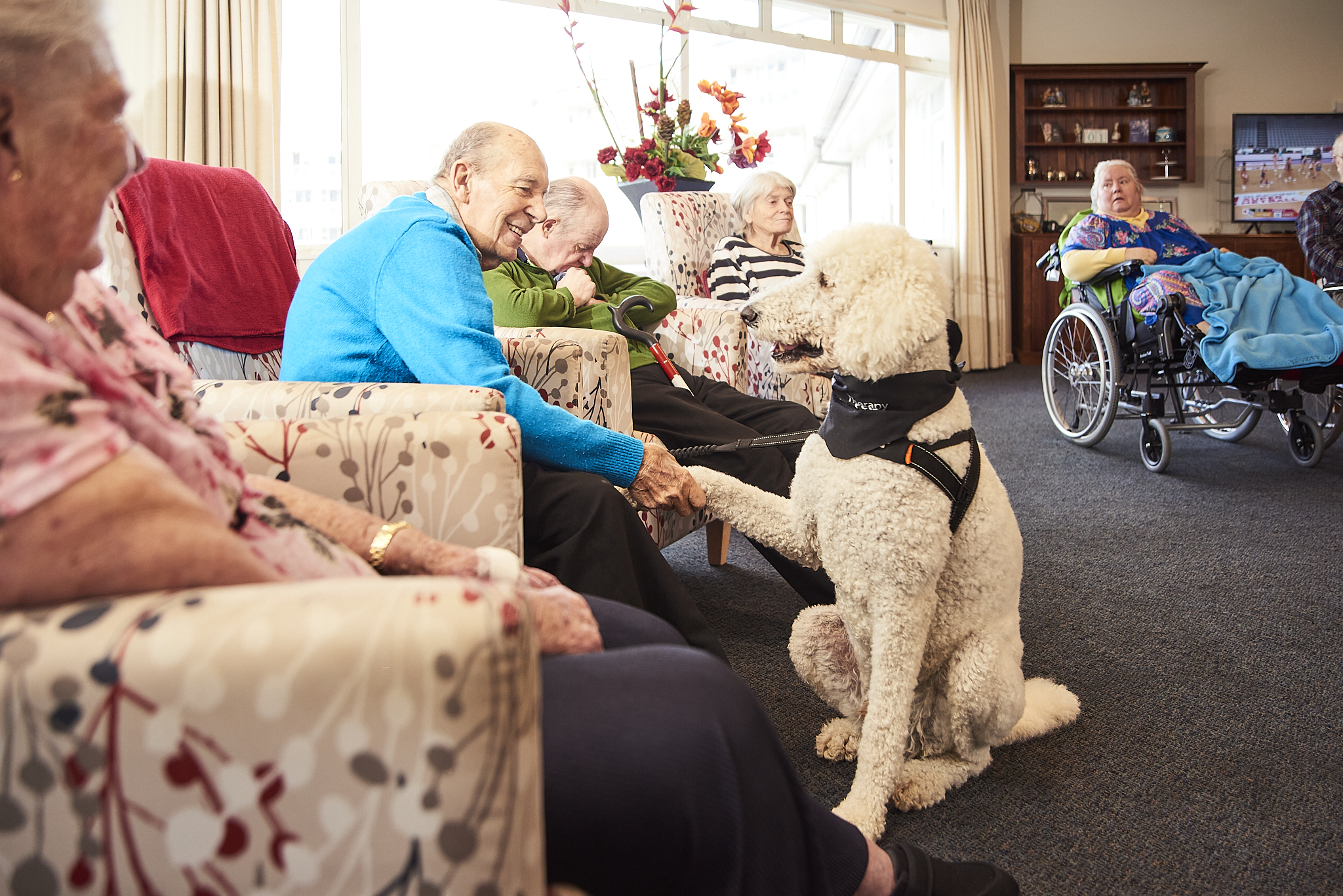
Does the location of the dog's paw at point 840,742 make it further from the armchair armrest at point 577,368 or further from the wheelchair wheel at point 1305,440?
the wheelchair wheel at point 1305,440

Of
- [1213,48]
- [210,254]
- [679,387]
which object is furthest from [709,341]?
[1213,48]

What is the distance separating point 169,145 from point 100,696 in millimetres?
3296

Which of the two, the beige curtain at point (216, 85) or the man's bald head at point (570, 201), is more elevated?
the beige curtain at point (216, 85)

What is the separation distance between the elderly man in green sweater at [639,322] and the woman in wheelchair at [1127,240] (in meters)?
1.65

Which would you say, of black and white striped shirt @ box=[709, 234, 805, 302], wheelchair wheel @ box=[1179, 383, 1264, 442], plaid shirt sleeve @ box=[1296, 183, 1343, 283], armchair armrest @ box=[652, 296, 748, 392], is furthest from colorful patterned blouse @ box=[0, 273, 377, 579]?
plaid shirt sleeve @ box=[1296, 183, 1343, 283]

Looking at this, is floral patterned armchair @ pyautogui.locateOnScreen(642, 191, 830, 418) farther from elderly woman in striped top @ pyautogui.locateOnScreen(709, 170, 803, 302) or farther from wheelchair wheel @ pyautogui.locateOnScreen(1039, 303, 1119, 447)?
wheelchair wheel @ pyautogui.locateOnScreen(1039, 303, 1119, 447)

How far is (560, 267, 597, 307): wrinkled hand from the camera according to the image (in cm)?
212

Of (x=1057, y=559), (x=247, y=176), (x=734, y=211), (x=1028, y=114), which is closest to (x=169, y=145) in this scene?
(x=247, y=176)

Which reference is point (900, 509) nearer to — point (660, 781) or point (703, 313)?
point (660, 781)

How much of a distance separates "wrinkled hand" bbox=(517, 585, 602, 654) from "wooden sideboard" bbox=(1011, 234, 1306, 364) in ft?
18.6

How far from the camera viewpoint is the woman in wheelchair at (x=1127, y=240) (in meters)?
2.99

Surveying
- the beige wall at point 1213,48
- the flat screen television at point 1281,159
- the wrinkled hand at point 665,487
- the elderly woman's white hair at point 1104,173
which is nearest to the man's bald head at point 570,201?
the wrinkled hand at point 665,487

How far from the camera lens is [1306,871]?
3.36 feet

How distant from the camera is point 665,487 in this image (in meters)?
1.25
